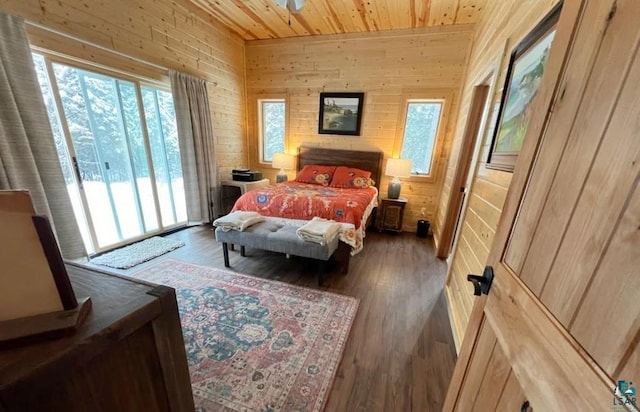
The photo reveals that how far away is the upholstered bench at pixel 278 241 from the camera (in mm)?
2209

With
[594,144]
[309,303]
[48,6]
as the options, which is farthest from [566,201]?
[48,6]

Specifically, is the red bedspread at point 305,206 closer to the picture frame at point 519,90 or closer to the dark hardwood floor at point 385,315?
the dark hardwood floor at point 385,315

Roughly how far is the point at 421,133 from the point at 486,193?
246 centimetres

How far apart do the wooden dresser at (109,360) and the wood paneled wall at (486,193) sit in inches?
64.3

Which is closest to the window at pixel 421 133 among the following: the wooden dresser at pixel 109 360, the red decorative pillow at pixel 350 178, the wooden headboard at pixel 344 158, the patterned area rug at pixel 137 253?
the wooden headboard at pixel 344 158

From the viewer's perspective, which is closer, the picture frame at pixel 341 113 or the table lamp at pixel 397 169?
the table lamp at pixel 397 169

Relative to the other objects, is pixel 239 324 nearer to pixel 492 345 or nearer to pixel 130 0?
pixel 492 345

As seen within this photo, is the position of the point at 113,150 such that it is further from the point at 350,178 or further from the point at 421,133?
the point at 421,133

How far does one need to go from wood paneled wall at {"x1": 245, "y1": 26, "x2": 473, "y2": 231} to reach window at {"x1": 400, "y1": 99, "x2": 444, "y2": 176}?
0.16m

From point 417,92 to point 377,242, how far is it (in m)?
2.36

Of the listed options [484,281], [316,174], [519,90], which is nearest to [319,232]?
[484,281]

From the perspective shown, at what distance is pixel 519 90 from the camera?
1363mm

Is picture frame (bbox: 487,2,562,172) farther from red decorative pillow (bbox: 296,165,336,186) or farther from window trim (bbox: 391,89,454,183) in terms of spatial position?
red decorative pillow (bbox: 296,165,336,186)

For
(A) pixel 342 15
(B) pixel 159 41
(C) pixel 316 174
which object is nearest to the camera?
(B) pixel 159 41
